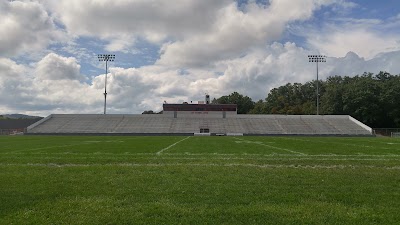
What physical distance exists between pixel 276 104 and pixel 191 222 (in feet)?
420

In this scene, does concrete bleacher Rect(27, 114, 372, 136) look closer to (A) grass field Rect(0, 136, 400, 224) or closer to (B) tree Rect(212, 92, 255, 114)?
(B) tree Rect(212, 92, 255, 114)

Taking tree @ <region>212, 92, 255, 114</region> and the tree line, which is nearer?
the tree line

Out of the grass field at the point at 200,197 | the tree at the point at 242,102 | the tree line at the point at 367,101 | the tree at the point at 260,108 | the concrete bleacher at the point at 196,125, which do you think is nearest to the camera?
the grass field at the point at 200,197

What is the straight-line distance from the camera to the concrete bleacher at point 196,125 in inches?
3071

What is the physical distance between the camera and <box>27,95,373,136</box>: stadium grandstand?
7788cm

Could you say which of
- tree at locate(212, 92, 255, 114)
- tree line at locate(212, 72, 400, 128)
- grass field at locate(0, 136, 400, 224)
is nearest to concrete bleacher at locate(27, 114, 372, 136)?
tree line at locate(212, 72, 400, 128)

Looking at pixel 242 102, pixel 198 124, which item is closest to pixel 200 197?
pixel 198 124

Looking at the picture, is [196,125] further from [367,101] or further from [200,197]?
[200,197]

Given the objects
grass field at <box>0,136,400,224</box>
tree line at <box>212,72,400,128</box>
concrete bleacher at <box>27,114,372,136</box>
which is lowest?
grass field at <box>0,136,400,224</box>

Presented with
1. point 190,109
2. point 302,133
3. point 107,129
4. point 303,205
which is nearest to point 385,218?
point 303,205

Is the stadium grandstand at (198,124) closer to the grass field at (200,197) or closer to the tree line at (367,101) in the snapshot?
the tree line at (367,101)

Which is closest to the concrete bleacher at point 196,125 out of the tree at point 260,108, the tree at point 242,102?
the tree at point 260,108

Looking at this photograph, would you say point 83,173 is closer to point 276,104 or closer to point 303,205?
point 303,205

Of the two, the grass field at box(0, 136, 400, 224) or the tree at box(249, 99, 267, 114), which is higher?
the tree at box(249, 99, 267, 114)
